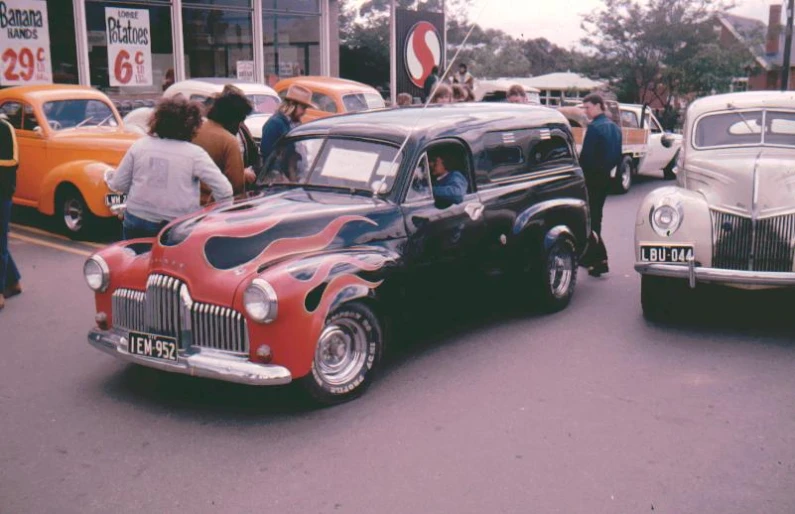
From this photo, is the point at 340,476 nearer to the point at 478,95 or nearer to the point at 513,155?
the point at 513,155

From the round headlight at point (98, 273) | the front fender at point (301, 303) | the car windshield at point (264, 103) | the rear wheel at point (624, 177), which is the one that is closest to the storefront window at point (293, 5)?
the car windshield at point (264, 103)

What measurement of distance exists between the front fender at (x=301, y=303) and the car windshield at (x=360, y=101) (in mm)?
12015

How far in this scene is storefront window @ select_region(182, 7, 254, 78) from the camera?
20.7 m

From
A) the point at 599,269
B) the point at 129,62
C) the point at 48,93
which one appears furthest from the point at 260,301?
the point at 129,62

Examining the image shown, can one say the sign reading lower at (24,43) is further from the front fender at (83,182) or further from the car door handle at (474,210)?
the car door handle at (474,210)

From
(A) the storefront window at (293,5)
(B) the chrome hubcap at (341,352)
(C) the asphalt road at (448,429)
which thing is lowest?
(C) the asphalt road at (448,429)

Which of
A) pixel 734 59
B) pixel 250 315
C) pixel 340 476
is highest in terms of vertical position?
pixel 734 59

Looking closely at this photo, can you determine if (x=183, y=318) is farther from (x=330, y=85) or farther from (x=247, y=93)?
(x=330, y=85)

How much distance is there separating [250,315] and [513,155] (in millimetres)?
3140

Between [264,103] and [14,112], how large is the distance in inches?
218

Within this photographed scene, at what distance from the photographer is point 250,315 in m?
4.75

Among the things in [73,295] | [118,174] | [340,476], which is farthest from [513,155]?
[73,295]

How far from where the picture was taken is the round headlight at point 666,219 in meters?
6.75

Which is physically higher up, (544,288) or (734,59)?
(734,59)
